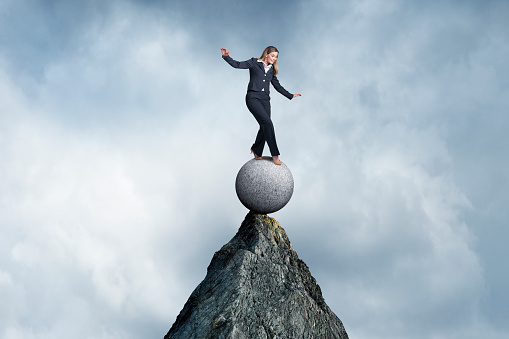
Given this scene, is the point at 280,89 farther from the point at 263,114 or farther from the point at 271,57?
the point at 263,114

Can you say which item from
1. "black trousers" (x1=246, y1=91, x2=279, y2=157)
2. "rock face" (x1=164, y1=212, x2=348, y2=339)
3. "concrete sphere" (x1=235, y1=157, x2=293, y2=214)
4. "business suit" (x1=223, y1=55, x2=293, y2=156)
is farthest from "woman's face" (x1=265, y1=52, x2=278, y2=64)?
"rock face" (x1=164, y1=212, x2=348, y2=339)

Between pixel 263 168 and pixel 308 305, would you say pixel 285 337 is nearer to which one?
pixel 308 305

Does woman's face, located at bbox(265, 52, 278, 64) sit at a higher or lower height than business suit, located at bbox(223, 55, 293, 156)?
higher

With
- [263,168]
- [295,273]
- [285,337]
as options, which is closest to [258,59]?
[263,168]

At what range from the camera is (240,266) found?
1584 centimetres

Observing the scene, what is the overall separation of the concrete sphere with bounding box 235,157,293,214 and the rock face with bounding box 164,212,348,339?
0.55 metres

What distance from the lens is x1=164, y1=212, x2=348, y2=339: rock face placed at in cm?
1520

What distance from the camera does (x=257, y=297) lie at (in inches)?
619

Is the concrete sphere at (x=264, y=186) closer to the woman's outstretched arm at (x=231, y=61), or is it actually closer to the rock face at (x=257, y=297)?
the rock face at (x=257, y=297)

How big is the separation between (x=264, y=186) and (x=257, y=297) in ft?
10.3

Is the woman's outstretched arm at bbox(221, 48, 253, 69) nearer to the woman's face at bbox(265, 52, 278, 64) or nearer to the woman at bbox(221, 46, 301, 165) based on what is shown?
the woman at bbox(221, 46, 301, 165)

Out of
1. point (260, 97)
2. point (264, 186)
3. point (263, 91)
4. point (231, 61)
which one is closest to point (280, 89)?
point (263, 91)

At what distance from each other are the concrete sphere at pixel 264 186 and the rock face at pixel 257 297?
546 millimetres

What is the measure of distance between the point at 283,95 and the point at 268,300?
20.3ft
